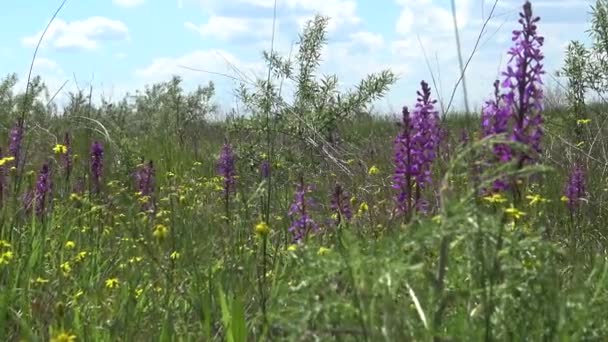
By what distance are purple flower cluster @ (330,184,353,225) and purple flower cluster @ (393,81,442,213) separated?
42 cm

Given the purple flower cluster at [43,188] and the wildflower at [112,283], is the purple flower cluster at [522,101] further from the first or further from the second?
the purple flower cluster at [43,188]

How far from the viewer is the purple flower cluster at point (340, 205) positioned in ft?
11.2

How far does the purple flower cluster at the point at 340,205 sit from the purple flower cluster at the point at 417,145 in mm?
424

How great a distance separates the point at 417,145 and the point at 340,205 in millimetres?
742

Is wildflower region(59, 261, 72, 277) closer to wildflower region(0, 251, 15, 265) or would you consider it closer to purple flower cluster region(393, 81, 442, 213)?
wildflower region(0, 251, 15, 265)

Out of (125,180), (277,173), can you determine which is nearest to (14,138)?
(125,180)

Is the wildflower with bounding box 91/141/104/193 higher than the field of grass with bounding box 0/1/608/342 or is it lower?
higher

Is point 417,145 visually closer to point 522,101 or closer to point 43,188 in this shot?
point 522,101

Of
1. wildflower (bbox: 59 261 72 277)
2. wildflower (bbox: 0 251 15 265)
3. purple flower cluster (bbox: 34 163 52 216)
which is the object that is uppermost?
purple flower cluster (bbox: 34 163 52 216)

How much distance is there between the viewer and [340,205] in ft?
11.7

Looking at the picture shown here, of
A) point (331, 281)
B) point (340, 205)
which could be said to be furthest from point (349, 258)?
point (340, 205)

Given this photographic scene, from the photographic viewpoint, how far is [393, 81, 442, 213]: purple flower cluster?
2.89m

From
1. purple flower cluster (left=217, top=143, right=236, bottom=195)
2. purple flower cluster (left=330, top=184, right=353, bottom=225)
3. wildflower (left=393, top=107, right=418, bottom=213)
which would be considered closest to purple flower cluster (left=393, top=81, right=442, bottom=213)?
wildflower (left=393, top=107, right=418, bottom=213)

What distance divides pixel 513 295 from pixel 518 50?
982 millimetres
